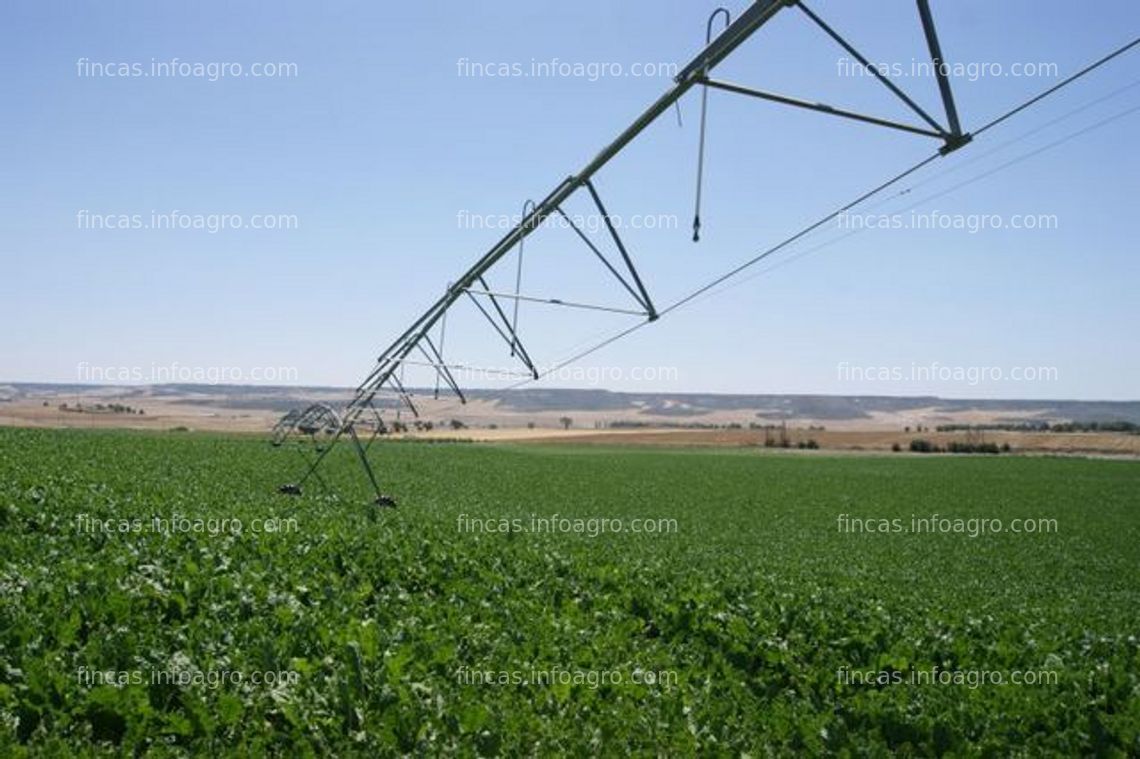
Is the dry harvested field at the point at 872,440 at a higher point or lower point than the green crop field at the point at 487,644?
lower

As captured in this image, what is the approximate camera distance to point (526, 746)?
670 centimetres

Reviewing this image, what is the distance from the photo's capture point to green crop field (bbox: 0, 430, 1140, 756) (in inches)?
256

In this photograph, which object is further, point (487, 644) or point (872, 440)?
point (872, 440)

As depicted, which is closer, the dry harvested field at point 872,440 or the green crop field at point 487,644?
the green crop field at point 487,644

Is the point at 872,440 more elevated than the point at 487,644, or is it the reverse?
the point at 487,644

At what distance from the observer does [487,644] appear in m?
8.74

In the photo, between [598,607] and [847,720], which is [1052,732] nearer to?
[847,720]

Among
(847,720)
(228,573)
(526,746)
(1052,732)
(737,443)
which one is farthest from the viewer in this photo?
(737,443)

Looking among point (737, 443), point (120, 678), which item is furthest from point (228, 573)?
point (737, 443)

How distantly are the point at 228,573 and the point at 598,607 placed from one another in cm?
431

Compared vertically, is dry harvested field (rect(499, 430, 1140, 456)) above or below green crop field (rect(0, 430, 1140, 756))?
below

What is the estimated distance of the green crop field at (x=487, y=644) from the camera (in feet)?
21.3

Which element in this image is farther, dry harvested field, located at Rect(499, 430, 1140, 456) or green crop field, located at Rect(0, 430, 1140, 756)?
dry harvested field, located at Rect(499, 430, 1140, 456)

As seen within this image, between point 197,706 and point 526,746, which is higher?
point 197,706
